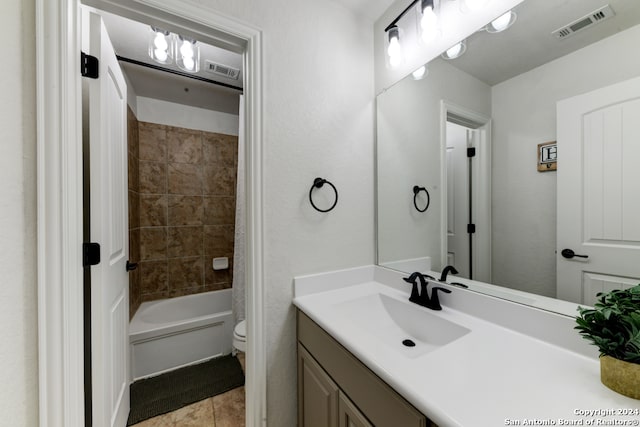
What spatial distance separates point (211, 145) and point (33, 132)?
1.88 metres

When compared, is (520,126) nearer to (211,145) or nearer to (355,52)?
(355,52)

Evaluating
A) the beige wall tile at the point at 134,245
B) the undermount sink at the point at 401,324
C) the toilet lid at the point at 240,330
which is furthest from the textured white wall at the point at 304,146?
the beige wall tile at the point at 134,245

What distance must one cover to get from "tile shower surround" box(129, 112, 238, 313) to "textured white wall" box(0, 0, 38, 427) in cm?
144

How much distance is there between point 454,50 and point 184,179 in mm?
2461

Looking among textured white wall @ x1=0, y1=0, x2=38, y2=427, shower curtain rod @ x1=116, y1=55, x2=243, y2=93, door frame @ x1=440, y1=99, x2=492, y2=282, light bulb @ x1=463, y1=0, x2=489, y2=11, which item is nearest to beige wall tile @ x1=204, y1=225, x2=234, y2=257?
→ shower curtain rod @ x1=116, y1=55, x2=243, y2=93

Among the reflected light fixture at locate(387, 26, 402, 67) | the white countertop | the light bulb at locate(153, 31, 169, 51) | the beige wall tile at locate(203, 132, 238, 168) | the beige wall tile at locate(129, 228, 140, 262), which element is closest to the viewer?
the white countertop

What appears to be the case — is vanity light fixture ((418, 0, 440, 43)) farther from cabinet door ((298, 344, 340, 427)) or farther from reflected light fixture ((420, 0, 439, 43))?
cabinet door ((298, 344, 340, 427))

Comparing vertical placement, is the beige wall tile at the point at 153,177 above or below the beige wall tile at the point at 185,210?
above

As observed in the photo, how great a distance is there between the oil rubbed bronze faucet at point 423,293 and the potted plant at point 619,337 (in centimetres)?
46

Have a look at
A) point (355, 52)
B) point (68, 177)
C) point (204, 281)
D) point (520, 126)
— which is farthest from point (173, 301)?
point (520, 126)

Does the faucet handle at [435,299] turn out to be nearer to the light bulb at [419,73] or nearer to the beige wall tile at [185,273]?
the light bulb at [419,73]

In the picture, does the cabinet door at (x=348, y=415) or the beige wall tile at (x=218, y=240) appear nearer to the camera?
the cabinet door at (x=348, y=415)

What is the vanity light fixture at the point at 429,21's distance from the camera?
105 cm

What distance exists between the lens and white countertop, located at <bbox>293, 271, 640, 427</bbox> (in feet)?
1.51
